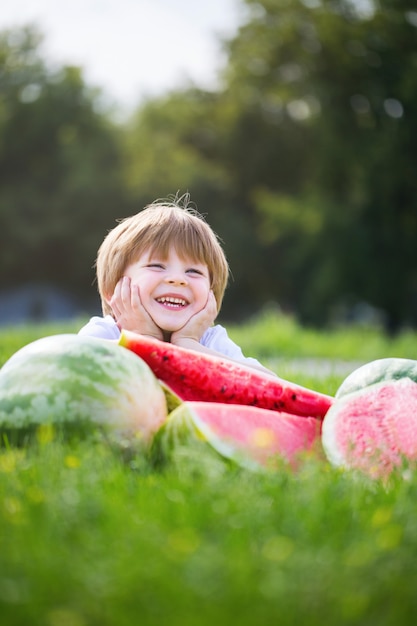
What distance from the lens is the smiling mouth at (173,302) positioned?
396cm

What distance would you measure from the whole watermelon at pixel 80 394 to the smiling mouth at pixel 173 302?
1040 mm

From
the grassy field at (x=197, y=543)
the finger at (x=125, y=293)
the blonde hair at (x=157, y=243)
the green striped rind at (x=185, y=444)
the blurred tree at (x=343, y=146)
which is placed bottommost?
the grassy field at (x=197, y=543)

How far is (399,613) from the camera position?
160 cm

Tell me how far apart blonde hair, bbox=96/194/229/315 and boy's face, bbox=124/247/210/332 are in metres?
0.05

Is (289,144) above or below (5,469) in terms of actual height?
above

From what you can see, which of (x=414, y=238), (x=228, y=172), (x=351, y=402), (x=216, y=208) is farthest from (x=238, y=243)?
(x=351, y=402)

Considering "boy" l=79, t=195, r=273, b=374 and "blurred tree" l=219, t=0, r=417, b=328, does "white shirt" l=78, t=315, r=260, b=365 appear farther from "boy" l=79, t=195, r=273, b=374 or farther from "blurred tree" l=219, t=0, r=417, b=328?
"blurred tree" l=219, t=0, r=417, b=328

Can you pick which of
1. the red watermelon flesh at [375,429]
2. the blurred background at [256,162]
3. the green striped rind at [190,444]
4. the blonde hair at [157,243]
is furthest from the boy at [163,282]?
the blurred background at [256,162]

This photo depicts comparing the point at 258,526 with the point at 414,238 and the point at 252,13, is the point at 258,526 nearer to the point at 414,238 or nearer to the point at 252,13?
the point at 414,238

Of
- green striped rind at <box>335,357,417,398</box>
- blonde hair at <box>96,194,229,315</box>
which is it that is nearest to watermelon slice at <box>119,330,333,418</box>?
green striped rind at <box>335,357,417,398</box>

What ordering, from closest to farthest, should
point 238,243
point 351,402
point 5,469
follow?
point 5,469 → point 351,402 → point 238,243

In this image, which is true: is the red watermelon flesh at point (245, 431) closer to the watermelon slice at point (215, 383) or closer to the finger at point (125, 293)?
the watermelon slice at point (215, 383)

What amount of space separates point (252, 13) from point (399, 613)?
28.3 meters

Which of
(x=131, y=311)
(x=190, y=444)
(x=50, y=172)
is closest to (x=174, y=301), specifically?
(x=131, y=311)
